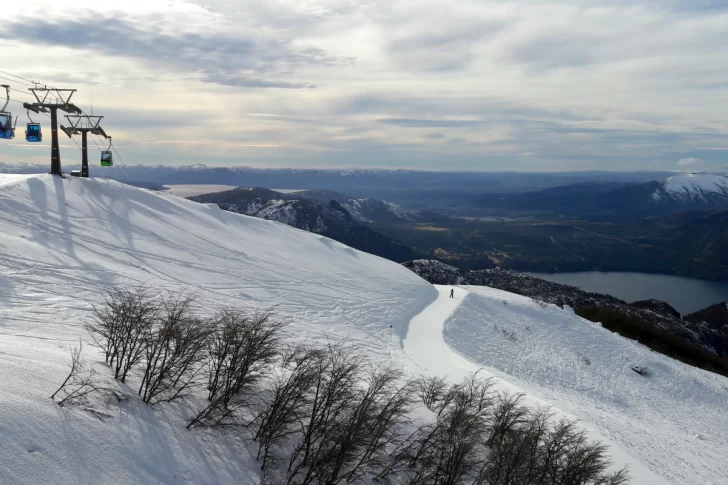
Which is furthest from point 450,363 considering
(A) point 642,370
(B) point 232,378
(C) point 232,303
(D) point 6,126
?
(D) point 6,126

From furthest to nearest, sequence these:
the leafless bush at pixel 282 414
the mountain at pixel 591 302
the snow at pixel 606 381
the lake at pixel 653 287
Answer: the lake at pixel 653 287, the mountain at pixel 591 302, the snow at pixel 606 381, the leafless bush at pixel 282 414

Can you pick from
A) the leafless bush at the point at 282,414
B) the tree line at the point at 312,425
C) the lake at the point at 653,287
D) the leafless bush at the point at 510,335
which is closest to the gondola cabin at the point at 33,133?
the tree line at the point at 312,425

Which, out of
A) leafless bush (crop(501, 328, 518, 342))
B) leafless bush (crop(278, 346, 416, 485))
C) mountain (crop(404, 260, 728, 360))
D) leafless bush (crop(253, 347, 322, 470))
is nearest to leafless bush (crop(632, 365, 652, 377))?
leafless bush (crop(501, 328, 518, 342))

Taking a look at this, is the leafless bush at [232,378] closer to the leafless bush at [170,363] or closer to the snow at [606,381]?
the leafless bush at [170,363]

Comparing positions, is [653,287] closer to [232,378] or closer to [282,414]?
[232,378]

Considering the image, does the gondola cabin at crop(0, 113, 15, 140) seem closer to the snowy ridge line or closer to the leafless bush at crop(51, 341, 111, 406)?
the leafless bush at crop(51, 341, 111, 406)
